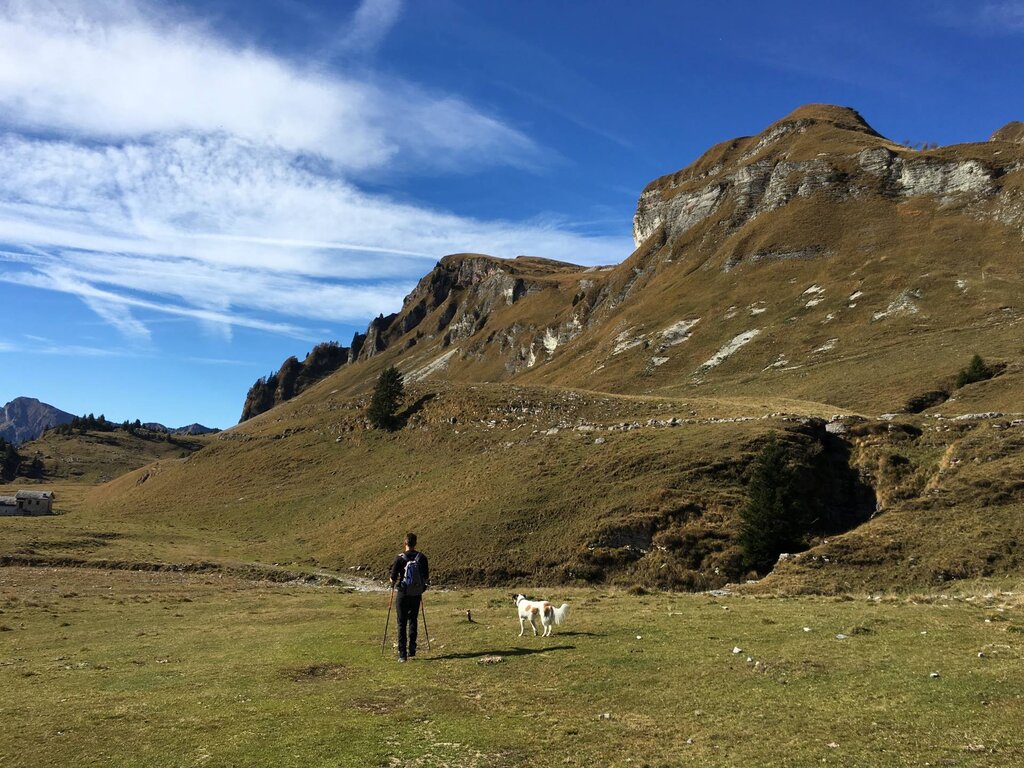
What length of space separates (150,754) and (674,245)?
6741 inches

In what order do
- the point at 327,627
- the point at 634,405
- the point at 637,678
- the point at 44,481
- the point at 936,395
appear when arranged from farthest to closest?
1. the point at 44,481
2. the point at 634,405
3. the point at 936,395
4. the point at 327,627
5. the point at 637,678

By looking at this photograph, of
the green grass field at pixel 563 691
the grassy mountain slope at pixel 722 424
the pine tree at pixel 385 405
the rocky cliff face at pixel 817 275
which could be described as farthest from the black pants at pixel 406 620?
the pine tree at pixel 385 405

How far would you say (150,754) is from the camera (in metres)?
10.2

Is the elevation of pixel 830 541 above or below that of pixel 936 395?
below

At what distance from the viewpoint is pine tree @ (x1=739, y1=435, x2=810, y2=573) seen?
34.6 m

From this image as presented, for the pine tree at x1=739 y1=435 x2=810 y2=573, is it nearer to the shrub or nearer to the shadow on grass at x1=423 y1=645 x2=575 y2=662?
the shadow on grass at x1=423 y1=645 x2=575 y2=662

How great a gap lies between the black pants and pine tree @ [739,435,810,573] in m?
24.4

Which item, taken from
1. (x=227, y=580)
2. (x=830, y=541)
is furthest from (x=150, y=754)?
(x=227, y=580)

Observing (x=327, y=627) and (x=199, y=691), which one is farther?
(x=327, y=627)

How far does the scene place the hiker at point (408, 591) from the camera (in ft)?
55.4

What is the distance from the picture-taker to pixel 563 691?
13172 millimetres

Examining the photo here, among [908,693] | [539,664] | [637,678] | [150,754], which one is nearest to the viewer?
[150,754]

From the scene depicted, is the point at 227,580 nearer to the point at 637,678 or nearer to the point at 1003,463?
the point at 637,678

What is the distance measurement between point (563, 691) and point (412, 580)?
18.8 feet
